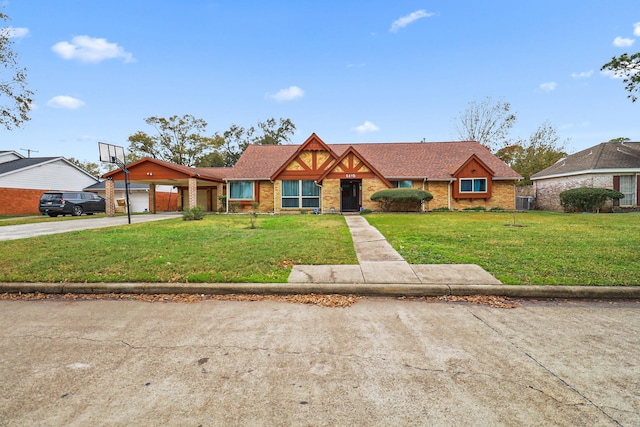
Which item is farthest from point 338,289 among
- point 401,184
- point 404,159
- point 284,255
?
point 404,159

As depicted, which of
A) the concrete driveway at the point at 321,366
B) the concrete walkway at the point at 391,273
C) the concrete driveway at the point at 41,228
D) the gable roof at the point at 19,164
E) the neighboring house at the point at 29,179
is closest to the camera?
the concrete driveway at the point at 321,366

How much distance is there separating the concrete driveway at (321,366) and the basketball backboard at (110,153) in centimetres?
1560

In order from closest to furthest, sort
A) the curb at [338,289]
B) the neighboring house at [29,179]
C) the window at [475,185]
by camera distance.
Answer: the curb at [338,289] < the window at [475,185] < the neighboring house at [29,179]

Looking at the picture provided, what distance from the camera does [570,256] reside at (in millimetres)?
6418

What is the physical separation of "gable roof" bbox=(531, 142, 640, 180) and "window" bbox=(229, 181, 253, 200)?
2366 centimetres

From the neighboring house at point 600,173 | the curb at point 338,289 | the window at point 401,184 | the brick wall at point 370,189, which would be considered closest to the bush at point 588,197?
the neighboring house at point 600,173

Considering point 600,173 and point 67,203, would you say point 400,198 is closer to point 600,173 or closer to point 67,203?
point 600,173

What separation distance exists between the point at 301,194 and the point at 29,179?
24.7 meters

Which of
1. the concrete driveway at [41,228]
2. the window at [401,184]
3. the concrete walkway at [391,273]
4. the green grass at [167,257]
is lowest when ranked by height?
the concrete walkway at [391,273]

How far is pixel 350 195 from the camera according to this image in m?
21.6

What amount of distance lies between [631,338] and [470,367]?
2092 millimetres

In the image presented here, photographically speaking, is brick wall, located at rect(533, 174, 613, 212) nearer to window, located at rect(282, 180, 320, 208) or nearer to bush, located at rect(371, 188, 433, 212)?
bush, located at rect(371, 188, 433, 212)

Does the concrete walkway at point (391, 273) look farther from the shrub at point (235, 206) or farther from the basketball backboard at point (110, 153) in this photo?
the shrub at point (235, 206)

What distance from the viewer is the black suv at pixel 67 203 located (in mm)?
20938
